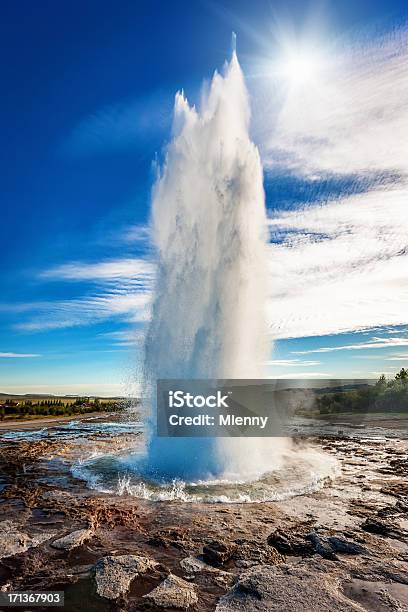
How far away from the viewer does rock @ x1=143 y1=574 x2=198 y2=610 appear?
7664 millimetres

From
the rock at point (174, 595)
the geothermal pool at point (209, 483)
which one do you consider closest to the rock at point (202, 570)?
the rock at point (174, 595)

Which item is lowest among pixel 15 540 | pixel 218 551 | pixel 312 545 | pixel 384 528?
pixel 384 528

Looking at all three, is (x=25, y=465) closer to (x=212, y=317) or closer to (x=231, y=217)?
(x=212, y=317)

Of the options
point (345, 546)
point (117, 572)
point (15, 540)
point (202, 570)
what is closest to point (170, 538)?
point (202, 570)

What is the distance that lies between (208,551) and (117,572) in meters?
2.39

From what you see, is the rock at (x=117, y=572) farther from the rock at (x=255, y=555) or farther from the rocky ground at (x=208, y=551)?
the rock at (x=255, y=555)

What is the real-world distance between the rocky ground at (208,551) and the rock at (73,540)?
0.11ft

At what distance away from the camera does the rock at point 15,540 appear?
390 inches

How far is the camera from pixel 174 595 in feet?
26.0

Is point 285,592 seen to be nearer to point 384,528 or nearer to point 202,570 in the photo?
point 202,570

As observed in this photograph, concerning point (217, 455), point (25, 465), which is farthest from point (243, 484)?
point (25, 465)

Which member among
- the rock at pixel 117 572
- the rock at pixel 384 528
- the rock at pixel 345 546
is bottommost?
the rock at pixel 384 528

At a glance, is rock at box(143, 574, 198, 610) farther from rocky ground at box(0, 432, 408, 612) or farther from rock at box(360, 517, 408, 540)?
rock at box(360, 517, 408, 540)

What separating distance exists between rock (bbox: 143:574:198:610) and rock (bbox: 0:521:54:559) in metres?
4.11
